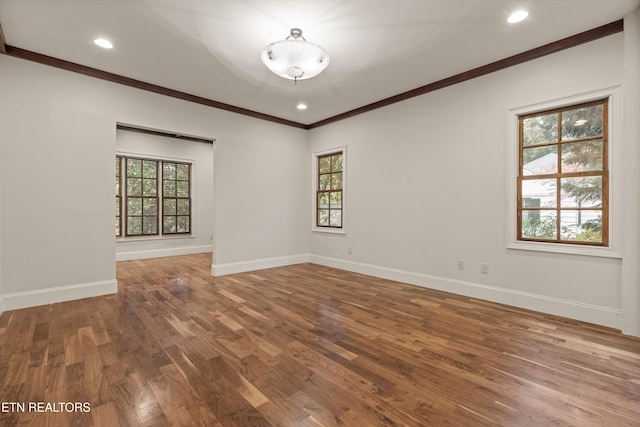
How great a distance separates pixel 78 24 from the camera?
279 cm

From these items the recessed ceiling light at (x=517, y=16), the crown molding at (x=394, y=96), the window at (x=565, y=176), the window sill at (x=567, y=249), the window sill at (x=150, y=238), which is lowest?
the window sill at (x=150, y=238)

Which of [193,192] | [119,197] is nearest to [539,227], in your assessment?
[193,192]

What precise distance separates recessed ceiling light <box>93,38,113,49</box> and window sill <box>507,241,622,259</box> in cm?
504

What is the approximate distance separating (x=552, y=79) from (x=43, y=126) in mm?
5848

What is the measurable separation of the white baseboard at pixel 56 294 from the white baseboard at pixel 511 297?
12.5ft

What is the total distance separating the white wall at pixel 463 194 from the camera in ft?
9.71

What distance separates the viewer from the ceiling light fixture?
2.67 metres

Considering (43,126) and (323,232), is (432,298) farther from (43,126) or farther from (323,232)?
(43,126)

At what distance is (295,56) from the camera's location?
8.87ft

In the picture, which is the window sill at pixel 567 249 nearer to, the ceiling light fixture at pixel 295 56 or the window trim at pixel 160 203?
the ceiling light fixture at pixel 295 56

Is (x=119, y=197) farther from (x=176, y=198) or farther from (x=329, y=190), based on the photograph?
(x=329, y=190)

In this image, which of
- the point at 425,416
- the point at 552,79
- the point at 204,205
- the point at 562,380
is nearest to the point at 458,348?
the point at 562,380

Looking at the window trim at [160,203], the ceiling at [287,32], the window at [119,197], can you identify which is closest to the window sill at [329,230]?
the ceiling at [287,32]

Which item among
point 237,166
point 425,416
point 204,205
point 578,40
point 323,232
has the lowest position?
point 425,416
